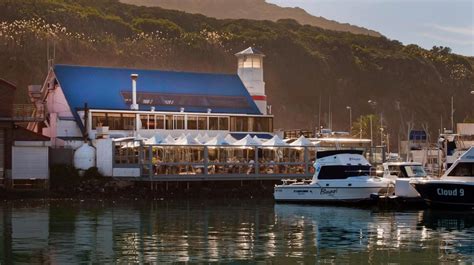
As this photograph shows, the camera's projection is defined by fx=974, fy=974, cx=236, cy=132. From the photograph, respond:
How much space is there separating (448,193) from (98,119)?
40471mm

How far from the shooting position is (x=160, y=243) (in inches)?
1816

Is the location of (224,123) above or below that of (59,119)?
below

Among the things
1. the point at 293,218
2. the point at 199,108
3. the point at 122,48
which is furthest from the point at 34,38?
the point at 293,218

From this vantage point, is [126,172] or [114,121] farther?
[114,121]

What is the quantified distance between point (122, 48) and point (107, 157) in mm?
105701

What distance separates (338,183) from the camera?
7444 centimetres

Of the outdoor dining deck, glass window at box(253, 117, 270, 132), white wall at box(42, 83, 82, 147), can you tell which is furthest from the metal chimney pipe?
glass window at box(253, 117, 270, 132)

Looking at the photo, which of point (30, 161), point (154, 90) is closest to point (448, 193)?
point (30, 161)

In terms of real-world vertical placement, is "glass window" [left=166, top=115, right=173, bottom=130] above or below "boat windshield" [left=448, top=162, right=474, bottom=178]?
above

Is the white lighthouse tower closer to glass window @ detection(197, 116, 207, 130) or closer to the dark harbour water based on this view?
glass window @ detection(197, 116, 207, 130)

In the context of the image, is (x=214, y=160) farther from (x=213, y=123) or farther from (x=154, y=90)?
(x=154, y=90)

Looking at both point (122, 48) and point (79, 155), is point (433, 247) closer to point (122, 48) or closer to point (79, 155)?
point (79, 155)

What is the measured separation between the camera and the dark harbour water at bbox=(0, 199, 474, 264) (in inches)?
1620

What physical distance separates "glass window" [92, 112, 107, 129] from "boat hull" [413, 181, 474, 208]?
3779cm
